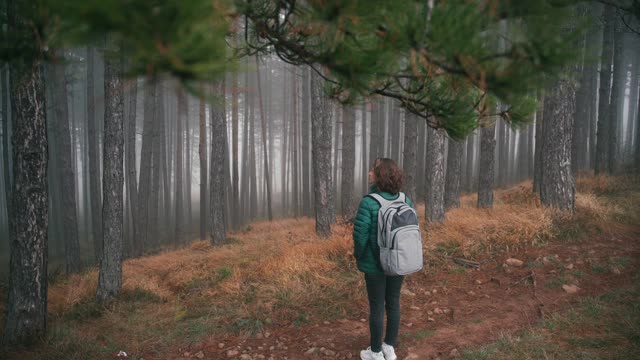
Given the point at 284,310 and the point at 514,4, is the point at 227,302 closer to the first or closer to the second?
the point at 284,310

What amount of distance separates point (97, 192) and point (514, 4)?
15.5 metres

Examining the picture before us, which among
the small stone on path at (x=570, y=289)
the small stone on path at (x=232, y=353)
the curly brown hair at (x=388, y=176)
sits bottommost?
the small stone on path at (x=232, y=353)

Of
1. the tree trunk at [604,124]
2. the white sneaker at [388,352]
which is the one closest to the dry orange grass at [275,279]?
the white sneaker at [388,352]

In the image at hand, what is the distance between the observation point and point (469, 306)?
17.9 feet

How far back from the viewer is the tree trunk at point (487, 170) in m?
10.4

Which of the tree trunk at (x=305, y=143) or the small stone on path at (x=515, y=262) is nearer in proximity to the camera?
the small stone on path at (x=515, y=262)

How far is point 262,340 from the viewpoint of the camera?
16.6ft

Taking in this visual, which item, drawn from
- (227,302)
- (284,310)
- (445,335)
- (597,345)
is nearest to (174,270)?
(227,302)

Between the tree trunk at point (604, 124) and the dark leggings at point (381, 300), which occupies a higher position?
the tree trunk at point (604, 124)

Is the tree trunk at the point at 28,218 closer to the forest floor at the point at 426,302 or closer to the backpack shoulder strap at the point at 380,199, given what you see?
the forest floor at the point at 426,302

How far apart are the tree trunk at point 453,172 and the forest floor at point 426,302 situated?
7.80 feet

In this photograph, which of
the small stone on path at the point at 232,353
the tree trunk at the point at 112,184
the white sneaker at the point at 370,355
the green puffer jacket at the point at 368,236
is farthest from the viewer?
the tree trunk at the point at 112,184

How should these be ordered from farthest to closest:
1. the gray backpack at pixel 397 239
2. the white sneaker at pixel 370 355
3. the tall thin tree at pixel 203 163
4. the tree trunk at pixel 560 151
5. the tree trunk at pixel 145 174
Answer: the tall thin tree at pixel 203 163, the tree trunk at pixel 145 174, the tree trunk at pixel 560 151, the white sneaker at pixel 370 355, the gray backpack at pixel 397 239

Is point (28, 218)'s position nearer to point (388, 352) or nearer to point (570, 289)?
point (388, 352)
